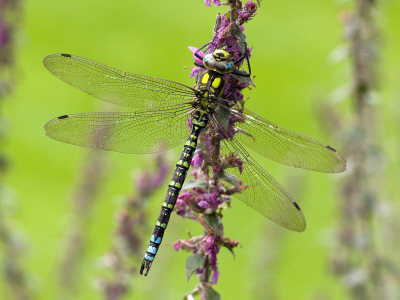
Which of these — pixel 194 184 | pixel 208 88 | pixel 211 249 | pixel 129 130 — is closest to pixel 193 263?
pixel 211 249

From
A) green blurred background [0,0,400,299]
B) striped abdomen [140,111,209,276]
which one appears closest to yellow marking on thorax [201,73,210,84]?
striped abdomen [140,111,209,276]

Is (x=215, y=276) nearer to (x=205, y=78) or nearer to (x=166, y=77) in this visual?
(x=205, y=78)

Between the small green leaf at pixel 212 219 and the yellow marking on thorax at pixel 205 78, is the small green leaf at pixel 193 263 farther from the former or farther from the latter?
the yellow marking on thorax at pixel 205 78

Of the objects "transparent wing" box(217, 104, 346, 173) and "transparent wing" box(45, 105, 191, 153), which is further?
"transparent wing" box(45, 105, 191, 153)

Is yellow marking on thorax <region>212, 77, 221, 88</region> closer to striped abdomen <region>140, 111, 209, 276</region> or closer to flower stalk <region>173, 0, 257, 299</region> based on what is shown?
flower stalk <region>173, 0, 257, 299</region>

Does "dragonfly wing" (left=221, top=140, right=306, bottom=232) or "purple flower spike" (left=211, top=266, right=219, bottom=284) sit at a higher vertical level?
"dragonfly wing" (left=221, top=140, right=306, bottom=232)

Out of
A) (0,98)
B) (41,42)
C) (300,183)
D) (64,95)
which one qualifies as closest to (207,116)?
(0,98)

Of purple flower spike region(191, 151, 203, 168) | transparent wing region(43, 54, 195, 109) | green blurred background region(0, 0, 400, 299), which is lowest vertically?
purple flower spike region(191, 151, 203, 168)
